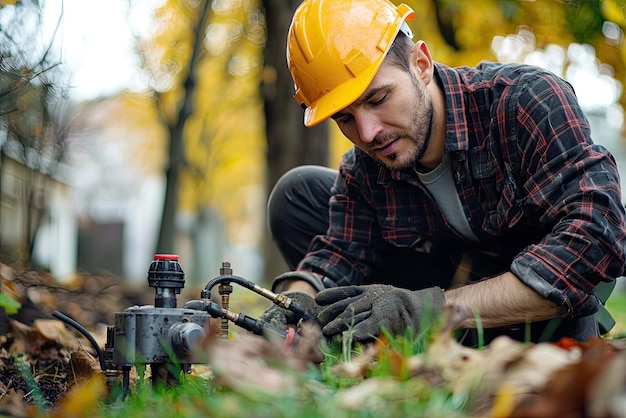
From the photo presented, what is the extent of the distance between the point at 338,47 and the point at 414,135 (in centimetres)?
45

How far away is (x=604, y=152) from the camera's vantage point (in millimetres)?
2576

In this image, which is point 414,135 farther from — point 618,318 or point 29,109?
point 618,318

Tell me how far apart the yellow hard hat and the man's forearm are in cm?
83

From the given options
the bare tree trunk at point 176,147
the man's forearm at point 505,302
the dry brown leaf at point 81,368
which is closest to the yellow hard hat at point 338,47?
the man's forearm at point 505,302

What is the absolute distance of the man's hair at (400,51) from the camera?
2855mm

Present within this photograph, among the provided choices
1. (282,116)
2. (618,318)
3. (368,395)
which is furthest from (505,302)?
(282,116)

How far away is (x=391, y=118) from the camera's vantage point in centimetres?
282

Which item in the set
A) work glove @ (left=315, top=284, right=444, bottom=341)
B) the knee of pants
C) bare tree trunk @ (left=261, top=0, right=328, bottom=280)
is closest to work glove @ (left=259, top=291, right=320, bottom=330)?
work glove @ (left=315, top=284, right=444, bottom=341)

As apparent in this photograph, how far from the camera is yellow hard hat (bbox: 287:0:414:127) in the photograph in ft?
9.07

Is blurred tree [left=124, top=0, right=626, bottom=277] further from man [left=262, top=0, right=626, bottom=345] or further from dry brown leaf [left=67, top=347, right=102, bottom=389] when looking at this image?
dry brown leaf [left=67, top=347, right=102, bottom=389]

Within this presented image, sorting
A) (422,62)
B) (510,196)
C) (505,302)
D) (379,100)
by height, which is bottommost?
(505,302)

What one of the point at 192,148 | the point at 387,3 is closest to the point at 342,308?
the point at 387,3

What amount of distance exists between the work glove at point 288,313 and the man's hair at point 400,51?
982 mm

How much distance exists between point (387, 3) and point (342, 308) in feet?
4.13
